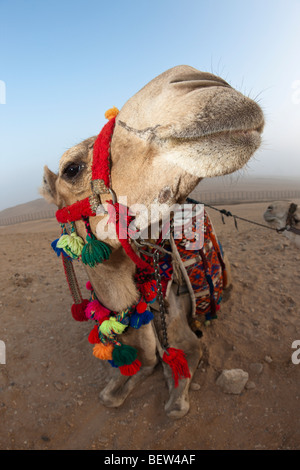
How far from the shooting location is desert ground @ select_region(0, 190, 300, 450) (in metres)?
2.46

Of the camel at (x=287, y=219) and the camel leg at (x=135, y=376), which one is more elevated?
the camel at (x=287, y=219)

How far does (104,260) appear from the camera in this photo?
1.94m

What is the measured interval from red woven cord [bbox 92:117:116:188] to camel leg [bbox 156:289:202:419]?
165cm

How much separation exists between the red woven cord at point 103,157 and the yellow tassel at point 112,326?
112 centimetres

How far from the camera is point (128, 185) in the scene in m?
1.55

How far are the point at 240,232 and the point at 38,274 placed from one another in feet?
16.1

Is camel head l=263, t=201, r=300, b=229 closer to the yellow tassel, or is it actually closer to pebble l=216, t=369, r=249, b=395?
pebble l=216, t=369, r=249, b=395

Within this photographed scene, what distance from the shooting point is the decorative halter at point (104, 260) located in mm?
1660

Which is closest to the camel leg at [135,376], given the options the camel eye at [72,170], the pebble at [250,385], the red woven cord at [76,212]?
the pebble at [250,385]

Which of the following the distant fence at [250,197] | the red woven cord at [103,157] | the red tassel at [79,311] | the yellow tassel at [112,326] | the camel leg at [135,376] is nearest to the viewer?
the red woven cord at [103,157]

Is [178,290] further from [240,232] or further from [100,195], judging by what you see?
[240,232]

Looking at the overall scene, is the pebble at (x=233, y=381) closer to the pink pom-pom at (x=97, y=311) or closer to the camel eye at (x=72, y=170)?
the pink pom-pom at (x=97, y=311)

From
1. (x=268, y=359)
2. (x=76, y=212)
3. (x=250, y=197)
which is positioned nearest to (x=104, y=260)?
(x=76, y=212)

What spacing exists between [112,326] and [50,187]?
3.73 feet
